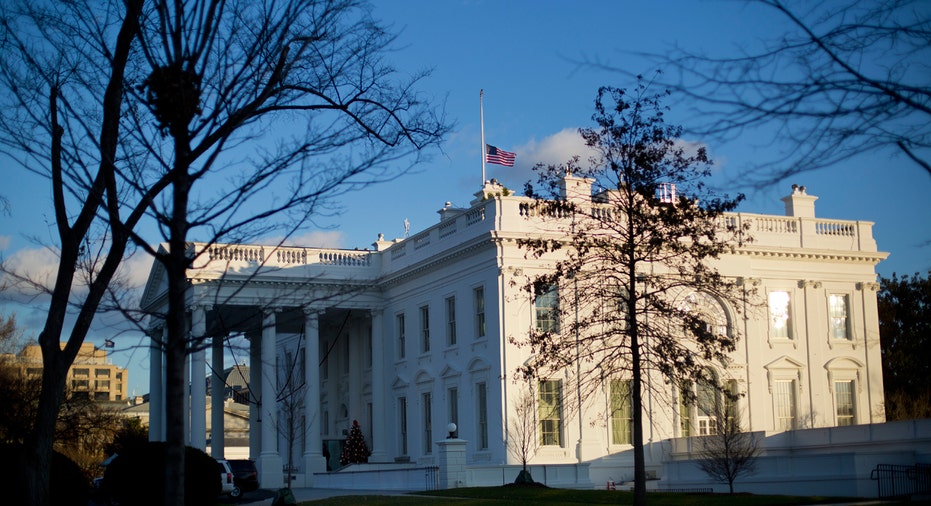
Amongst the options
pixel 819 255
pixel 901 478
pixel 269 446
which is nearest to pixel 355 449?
pixel 269 446

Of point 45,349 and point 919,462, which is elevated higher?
point 45,349

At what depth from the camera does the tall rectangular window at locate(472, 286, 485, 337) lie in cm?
4600

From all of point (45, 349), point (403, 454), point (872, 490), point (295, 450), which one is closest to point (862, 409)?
point (872, 490)

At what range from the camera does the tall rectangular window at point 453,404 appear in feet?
156

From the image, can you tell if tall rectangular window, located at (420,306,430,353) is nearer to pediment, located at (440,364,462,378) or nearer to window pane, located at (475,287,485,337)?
pediment, located at (440,364,462,378)

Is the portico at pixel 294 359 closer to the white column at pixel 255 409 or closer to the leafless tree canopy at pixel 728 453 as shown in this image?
the white column at pixel 255 409

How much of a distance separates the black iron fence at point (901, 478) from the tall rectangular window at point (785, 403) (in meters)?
13.6

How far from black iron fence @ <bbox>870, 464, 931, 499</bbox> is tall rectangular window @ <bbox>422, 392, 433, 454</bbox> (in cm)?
1985

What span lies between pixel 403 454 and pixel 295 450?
11252mm

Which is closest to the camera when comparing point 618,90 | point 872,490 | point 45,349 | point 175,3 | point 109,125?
point 175,3

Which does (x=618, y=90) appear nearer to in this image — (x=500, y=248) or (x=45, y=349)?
(x=45, y=349)

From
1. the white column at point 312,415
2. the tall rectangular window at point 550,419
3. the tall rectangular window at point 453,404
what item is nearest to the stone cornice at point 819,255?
the tall rectangular window at point 550,419

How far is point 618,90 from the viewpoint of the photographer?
25.0 metres

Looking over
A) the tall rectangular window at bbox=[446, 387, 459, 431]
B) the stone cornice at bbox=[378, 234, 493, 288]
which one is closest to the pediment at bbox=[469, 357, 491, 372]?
the tall rectangular window at bbox=[446, 387, 459, 431]
